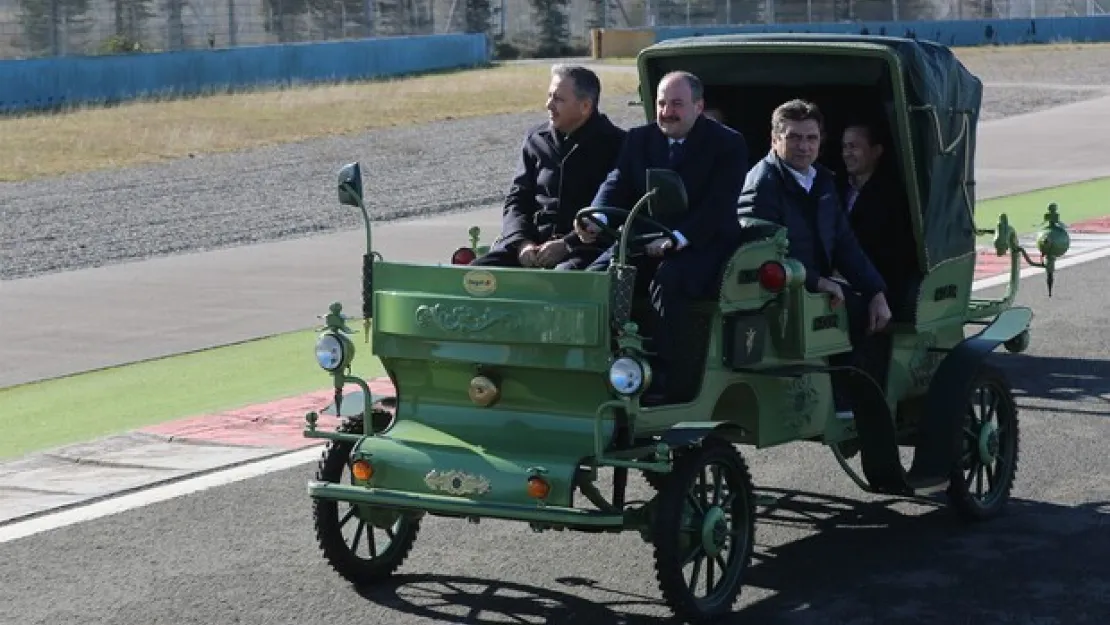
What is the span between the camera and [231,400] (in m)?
12.7

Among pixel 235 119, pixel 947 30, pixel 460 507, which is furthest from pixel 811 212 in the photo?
pixel 947 30

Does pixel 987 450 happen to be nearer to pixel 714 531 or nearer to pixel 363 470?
pixel 714 531

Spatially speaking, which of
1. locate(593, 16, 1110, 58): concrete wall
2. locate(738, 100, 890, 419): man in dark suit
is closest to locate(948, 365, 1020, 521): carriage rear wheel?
locate(738, 100, 890, 419): man in dark suit

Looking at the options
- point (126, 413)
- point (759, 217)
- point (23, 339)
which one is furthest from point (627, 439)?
point (23, 339)

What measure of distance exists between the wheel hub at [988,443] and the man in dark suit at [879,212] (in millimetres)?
778

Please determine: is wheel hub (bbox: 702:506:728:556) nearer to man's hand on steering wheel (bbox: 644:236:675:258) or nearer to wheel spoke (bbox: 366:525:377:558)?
man's hand on steering wheel (bbox: 644:236:675:258)

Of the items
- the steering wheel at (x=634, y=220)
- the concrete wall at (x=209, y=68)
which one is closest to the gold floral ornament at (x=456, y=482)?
the steering wheel at (x=634, y=220)

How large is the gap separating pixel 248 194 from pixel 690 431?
63.9 feet

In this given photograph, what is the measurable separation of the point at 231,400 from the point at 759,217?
4.84 m

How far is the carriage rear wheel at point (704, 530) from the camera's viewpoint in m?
7.32

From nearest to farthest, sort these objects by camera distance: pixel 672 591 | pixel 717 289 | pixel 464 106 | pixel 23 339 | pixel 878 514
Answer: pixel 672 591 < pixel 717 289 < pixel 878 514 < pixel 23 339 < pixel 464 106

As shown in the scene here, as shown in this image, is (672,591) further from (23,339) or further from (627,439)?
(23,339)

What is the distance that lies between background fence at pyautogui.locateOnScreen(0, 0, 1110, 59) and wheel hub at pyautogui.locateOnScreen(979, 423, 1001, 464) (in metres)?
40.9

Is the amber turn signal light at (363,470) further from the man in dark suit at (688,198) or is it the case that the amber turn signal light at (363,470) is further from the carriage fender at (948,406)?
the carriage fender at (948,406)
